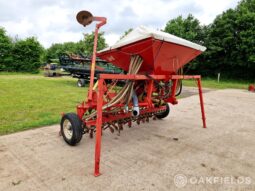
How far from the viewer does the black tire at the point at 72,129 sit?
9.00ft

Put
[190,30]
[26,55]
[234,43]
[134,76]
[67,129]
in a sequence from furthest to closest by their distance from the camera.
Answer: [190,30] → [26,55] → [234,43] → [67,129] → [134,76]

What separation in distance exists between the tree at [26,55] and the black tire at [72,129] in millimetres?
19888

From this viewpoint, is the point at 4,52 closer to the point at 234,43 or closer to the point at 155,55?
the point at 155,55

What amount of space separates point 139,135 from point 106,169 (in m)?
1.27

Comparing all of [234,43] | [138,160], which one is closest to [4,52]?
[138,160]

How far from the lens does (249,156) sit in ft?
8.82

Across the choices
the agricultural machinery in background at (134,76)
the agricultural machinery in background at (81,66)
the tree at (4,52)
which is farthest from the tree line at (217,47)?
the agricultural machinery in background at (134,76)

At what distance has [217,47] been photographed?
1847 centimetres

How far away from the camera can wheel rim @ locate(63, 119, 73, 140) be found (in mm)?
2961

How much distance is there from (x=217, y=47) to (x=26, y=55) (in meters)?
Result: 19.2

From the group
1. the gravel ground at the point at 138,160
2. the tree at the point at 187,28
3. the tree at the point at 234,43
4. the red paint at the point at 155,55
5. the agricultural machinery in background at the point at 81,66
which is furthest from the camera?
the tree at the point at 187,28

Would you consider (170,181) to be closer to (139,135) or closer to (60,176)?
(60,176)

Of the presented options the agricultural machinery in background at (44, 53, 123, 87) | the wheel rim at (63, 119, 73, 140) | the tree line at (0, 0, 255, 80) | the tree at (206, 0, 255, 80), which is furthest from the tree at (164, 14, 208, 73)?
the wheel rim at (63, 119, 73, 140)

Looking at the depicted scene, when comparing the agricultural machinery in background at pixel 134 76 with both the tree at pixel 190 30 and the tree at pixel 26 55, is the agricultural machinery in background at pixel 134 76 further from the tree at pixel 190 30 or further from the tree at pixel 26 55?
the tree at pixel 26 55
